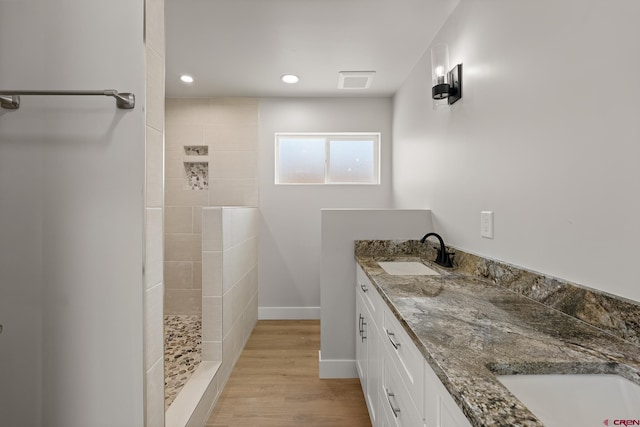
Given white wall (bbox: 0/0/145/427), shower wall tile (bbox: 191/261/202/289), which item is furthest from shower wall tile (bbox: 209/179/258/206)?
white wall (bbox: 0/0/145/427)

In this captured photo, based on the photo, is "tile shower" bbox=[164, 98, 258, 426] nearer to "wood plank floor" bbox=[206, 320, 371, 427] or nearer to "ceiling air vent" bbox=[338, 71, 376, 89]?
"wood plank floor" bbox=[206, 320, 371, 427]

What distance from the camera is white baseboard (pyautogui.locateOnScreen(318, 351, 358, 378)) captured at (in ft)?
7.55

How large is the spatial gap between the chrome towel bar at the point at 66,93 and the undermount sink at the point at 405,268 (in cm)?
150

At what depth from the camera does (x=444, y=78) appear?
1.91 meters

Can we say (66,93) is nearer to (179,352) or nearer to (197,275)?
(179,352)

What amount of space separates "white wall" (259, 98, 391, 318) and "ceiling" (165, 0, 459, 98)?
0.29m

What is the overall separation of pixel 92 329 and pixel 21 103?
79cm

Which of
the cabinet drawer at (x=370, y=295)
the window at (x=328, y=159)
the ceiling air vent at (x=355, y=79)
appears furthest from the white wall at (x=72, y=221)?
the window at (x=328, y=159)

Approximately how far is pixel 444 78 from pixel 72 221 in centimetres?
200

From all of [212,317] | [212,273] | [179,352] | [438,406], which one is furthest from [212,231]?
[438,406]

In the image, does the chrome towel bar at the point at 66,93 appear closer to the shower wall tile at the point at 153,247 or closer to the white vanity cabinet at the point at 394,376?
the shower wall tile at the point at 153,247


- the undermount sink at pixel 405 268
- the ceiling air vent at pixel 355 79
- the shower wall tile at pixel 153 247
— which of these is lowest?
the undermount sink at pixel 405 268

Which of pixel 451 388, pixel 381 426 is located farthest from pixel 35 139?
pixel 381 426

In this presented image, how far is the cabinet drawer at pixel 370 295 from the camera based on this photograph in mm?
1498
